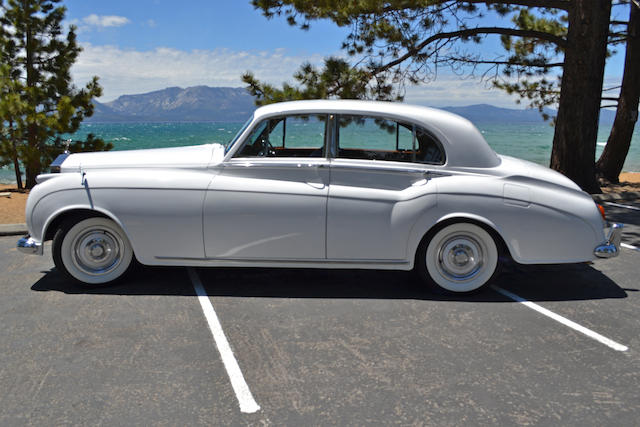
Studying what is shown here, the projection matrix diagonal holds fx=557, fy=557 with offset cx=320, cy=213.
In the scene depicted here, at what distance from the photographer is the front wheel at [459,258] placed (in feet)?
15.8

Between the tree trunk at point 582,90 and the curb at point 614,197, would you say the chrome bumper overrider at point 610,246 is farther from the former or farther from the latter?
the tree trunk at point 582,90

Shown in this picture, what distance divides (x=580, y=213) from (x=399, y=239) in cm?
158

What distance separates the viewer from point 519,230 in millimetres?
4734

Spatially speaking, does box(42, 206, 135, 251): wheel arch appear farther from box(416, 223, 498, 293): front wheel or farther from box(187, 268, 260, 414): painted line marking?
box(416, 223, 498, 293): front wheel

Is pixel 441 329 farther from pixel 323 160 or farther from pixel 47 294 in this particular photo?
pixel 47 294

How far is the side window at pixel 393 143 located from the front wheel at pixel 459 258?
664mm

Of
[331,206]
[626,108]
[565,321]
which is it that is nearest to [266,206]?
[331,206]

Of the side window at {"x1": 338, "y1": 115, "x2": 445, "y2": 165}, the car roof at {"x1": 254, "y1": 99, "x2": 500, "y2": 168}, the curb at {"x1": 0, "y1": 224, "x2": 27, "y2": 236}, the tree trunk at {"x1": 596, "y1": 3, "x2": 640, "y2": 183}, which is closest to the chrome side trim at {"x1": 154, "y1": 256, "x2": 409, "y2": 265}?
the side window at {"x1": 338, "y1": 115, "x2": 445, "y2": 165}

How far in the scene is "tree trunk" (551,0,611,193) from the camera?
9930mm

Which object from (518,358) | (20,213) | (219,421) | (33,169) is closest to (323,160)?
(518,358)

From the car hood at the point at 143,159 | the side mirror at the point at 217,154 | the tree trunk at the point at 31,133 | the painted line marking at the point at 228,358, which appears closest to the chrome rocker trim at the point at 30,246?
the car hood at the point at 143,159

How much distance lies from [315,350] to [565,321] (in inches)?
80.3

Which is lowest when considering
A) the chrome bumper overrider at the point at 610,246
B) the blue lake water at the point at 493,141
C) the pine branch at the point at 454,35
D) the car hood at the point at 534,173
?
the blue lake water at the point at 493,141

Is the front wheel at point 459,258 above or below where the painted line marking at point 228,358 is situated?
above
